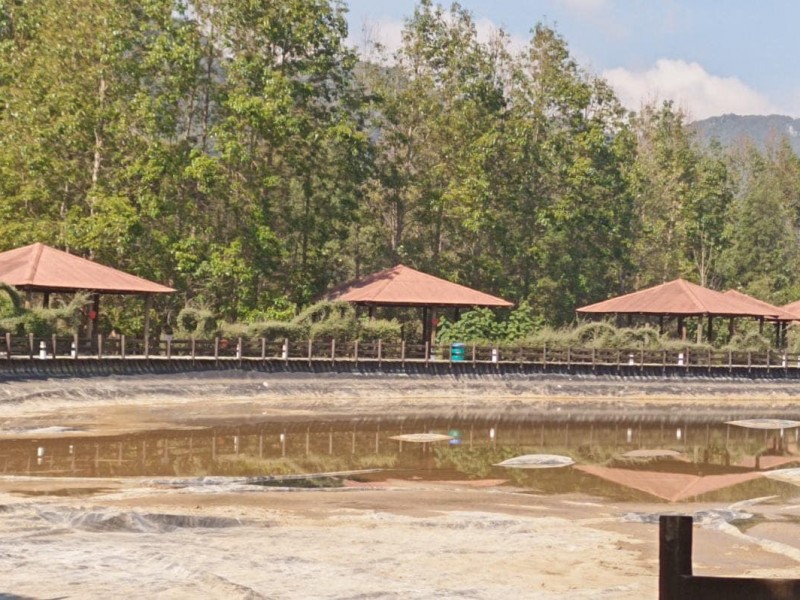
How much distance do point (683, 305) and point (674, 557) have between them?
1771 inches

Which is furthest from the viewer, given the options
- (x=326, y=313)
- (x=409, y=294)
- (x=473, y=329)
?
(x=473, y=329)

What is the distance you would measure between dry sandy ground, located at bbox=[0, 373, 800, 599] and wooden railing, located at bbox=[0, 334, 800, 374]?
18.7 meters

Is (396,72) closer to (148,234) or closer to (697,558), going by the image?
(148,234)

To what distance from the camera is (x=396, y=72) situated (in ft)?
225

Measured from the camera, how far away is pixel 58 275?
39.8 m

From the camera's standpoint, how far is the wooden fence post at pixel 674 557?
6.51m

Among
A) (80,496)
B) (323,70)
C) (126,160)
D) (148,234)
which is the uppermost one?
(323,70)

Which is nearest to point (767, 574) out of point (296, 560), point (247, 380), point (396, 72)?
point (296, 560)

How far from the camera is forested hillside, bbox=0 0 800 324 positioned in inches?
1949

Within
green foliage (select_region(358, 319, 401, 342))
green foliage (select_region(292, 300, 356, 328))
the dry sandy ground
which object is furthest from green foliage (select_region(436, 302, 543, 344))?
the dry sandy ground

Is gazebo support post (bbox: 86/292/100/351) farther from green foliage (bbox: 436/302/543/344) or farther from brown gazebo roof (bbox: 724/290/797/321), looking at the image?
brown gazebo roof (bbox: 724/290/797/321)

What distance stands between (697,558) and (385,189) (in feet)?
172

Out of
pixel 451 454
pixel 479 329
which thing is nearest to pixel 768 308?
pixel 479 329

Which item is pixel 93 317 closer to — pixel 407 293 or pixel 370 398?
pixel 370 398
